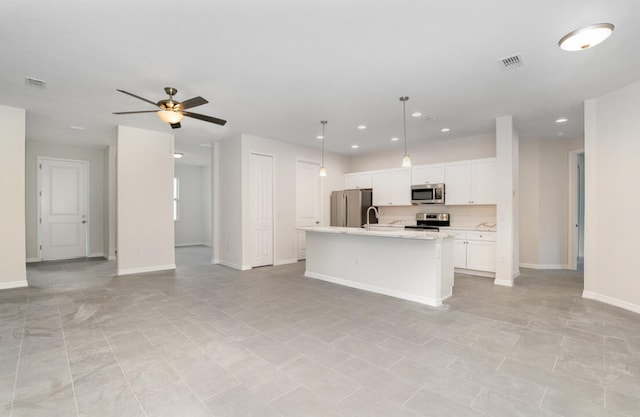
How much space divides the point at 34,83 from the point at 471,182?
721 centimetres

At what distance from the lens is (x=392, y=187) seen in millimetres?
7438

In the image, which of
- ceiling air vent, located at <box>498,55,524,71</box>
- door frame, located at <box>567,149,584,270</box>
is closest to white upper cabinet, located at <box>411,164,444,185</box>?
door frame, located at <box>567,149,584,270</box>

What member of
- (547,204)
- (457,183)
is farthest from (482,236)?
(547,204)

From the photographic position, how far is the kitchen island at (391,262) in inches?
160

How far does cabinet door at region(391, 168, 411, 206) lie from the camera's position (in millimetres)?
7160

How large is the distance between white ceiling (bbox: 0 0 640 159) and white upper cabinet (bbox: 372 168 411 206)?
79.7 inches

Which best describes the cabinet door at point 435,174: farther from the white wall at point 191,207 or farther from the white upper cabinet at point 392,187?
the white wall at point 191,207

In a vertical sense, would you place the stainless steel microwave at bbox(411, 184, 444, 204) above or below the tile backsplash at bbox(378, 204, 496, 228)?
above

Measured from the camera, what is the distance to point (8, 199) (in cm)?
479

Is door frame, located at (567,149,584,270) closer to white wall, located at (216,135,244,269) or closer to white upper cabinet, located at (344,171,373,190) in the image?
white upper cabinet, located at (344,171,373,190)

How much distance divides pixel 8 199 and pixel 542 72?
7.81 meters

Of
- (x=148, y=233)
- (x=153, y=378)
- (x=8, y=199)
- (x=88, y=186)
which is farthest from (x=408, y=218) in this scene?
(x=88, y=186)

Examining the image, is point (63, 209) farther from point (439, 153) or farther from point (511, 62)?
point (511, 62)

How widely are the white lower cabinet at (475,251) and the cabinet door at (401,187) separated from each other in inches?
58.7
